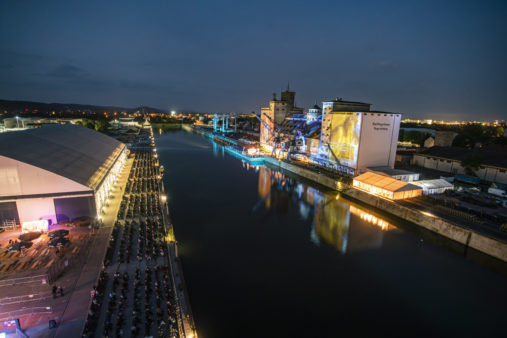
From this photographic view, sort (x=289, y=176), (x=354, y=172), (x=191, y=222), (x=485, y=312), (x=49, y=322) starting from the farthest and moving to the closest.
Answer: (x=289, y=176) < (x=354, y=172) < (x=191, y=222) < (x=485, y=312) < (x=49, y=322)

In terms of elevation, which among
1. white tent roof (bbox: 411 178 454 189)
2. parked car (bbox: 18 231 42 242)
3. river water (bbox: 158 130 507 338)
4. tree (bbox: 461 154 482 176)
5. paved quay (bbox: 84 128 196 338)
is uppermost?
tree (bbox: 461 154 482 176)

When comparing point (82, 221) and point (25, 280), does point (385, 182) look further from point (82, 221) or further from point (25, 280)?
point (25, 280)

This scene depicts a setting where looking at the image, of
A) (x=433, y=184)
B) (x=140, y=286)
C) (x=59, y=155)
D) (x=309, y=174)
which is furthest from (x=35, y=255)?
(x=433, y=184)

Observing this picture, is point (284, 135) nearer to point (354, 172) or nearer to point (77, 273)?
point (354, 172)

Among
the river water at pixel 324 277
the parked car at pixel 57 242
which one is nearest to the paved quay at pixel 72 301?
the parked car at pixel 57 242

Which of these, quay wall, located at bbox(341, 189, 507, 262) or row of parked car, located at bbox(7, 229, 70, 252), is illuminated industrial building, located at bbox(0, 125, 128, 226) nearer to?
row of parked car, located at bbox(7, 229, 70, 252)

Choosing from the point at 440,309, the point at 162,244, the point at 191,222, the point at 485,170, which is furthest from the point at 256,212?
the point at 485,170

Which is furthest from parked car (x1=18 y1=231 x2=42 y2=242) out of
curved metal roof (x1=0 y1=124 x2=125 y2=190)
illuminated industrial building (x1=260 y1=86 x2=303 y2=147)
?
illuminated industrial building (x1=260 y1=86 x2=303 y2=147)
